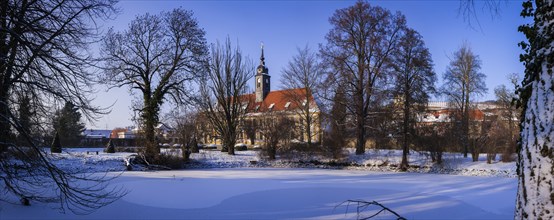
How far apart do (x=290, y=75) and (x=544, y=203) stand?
3445cm

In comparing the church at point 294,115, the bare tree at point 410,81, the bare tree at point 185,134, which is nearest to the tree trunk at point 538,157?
the bare tree at point 410,81

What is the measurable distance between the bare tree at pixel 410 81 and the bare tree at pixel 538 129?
21090 millimetres

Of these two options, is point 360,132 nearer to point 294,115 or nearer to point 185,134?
point 185,134

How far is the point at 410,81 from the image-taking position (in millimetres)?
23188

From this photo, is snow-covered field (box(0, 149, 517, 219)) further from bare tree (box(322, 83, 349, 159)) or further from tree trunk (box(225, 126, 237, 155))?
tree trunk (box(225, 126, 237, 155))

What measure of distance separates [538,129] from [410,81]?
22120mm

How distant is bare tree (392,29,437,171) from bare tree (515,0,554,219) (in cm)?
2109

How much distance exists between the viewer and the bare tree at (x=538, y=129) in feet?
6.77

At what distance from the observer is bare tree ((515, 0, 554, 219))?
2062mm

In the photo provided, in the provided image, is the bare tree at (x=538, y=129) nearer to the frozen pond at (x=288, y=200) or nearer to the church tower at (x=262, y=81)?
the frozen pond at (x=288, y=200)

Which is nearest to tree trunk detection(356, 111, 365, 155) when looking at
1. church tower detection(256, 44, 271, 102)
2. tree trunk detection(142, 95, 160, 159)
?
tree trunk detection(142, 95, 160, 159)

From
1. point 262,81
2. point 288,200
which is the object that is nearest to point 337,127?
point 288,200

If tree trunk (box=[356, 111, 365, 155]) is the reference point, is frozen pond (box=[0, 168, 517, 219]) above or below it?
below

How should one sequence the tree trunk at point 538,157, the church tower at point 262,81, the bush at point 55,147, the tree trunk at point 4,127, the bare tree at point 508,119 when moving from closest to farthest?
the tree trunk at point 538,157, the tree trunk at point 4,127, the bush at point 55,147, the bare tree at point 508,119, the church tower at point 262,81
